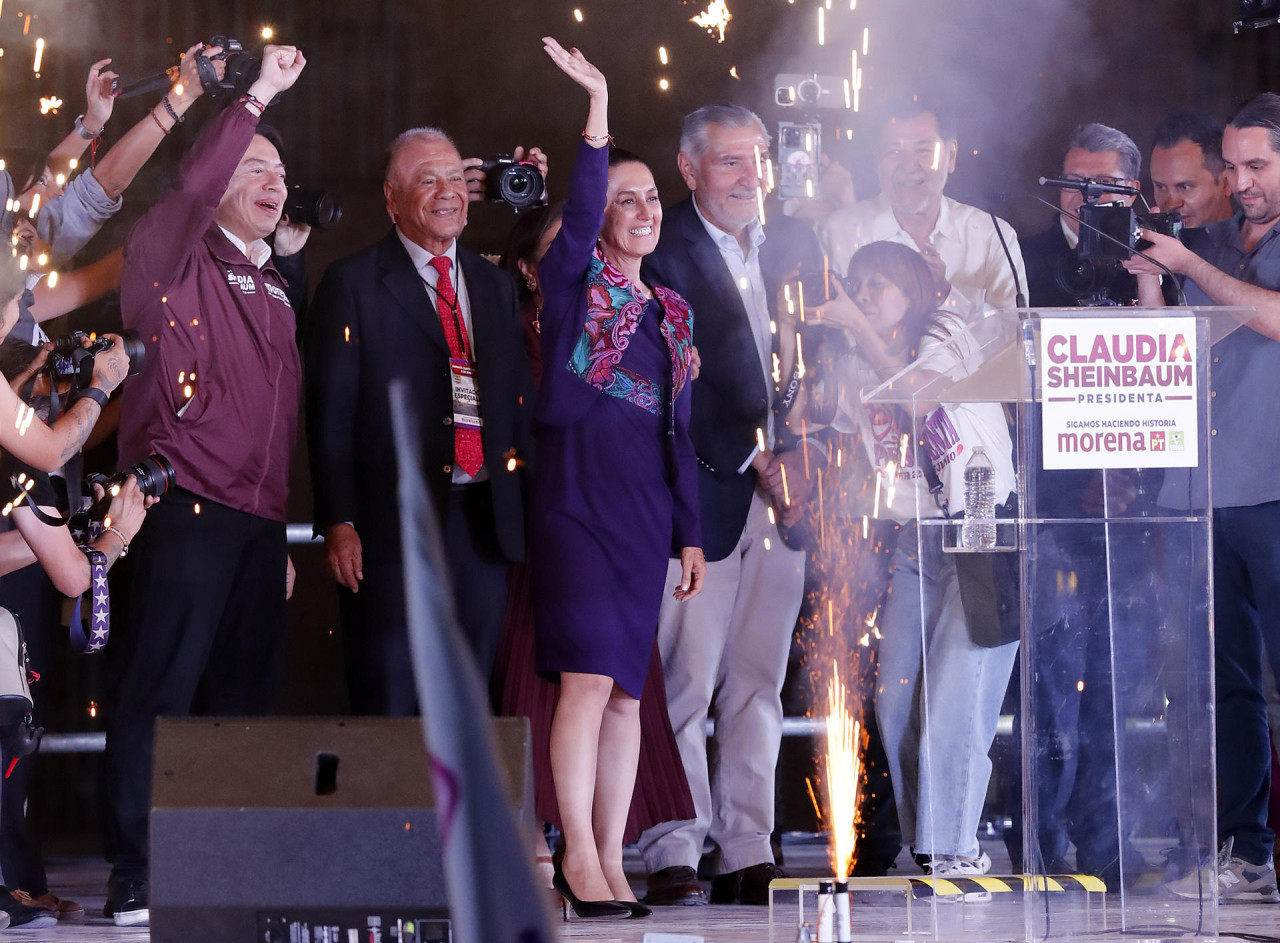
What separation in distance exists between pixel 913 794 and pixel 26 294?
183 centimetres

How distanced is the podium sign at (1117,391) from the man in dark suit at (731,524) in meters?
1.01

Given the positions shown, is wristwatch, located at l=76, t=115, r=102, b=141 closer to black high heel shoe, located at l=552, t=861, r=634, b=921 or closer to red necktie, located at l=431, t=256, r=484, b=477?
red necktie, located at l=431, t=256, r=484, b=477

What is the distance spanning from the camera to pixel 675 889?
264cm

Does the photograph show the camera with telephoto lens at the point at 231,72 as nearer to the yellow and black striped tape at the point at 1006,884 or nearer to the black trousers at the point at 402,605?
the black trousers at the point at 402,605

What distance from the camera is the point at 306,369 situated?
2795mm

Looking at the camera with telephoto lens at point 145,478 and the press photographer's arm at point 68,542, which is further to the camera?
the camera with telephoto lens at point 145,478

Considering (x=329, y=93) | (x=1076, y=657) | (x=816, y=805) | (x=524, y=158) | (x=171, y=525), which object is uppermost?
(x=329, y=93)

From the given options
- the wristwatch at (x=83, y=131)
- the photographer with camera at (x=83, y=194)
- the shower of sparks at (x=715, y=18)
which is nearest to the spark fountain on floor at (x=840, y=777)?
the shower of sparks at (x=715, y=18)

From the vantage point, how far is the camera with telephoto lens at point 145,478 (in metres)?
2.47

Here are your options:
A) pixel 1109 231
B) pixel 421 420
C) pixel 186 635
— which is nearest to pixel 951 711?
pixel 421 420

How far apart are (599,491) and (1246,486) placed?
1.32m

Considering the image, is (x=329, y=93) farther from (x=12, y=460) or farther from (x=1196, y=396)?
(x=1196, y=396)

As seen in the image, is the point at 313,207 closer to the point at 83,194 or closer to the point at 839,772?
the point at 83,194

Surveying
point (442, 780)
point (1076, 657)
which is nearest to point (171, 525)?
point (1076, 657)
